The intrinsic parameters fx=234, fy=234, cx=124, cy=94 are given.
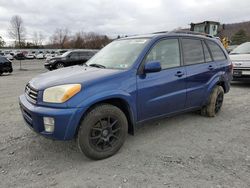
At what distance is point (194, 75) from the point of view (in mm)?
4348

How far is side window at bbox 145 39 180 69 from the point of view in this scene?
3779 millimetres

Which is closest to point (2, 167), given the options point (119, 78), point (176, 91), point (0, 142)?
point (0, 142)

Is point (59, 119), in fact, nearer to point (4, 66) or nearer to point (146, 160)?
point (146, 160)

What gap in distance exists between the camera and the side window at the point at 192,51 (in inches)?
169

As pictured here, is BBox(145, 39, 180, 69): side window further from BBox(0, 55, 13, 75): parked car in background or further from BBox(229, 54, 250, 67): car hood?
BBox(0, 55, 13, 75): parked car in background

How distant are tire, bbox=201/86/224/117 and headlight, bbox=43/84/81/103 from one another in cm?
313

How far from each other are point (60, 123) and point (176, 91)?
2.08 m

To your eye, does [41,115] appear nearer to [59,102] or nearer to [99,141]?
[59,102]

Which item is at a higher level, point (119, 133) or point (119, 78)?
point (119, 78)

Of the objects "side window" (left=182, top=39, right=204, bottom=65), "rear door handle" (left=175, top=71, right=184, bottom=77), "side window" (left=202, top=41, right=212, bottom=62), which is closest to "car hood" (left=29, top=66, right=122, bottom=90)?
"rear door handle" (left=175, top=71, right=184, bottom=77)

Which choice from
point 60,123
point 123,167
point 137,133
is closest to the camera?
point 60,123

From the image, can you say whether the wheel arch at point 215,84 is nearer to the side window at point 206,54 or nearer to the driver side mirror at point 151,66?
the side window at point 206,54

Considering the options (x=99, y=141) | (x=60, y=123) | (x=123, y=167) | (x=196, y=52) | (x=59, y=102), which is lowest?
(x=123, y=167)

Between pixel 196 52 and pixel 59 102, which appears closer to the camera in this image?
pixel 59 102
